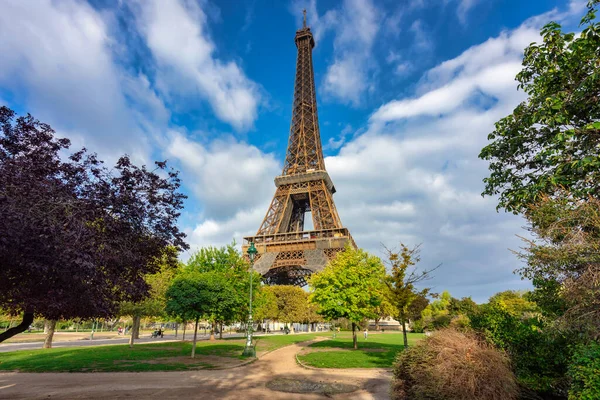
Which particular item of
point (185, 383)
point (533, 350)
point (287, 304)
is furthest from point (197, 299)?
point (287, 304)

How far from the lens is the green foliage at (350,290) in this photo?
21.9 meters

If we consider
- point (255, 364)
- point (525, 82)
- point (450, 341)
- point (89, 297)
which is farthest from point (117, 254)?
point (525, 82)

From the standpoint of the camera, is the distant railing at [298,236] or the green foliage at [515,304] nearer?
the green foliage at [515,304]

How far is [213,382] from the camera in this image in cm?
1136

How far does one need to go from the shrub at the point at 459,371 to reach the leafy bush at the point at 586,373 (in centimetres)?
122

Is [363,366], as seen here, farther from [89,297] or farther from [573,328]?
[89,297]

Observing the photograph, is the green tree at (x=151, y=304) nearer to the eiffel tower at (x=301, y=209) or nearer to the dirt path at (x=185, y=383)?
the dirt path at (x=185, y=383)

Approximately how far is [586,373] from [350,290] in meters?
18.0

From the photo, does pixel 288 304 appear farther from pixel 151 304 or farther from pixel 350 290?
pixel 350 290

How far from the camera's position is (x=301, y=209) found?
6781cm

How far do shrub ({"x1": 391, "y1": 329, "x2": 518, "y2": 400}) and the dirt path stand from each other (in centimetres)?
296

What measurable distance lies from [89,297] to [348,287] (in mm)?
18321

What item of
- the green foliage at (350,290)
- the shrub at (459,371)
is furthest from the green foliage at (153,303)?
the shrub at (459,371)

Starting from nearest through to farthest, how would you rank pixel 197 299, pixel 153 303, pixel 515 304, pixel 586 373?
pixel 586 373, pixel 197 299, pixel 153 303, pixel 515 304
